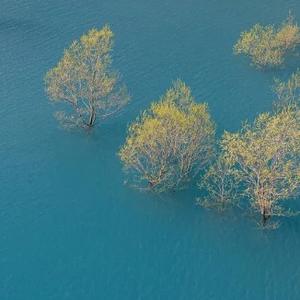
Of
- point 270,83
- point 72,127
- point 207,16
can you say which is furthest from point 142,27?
point 72,127

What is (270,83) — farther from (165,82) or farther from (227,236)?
(227,236)

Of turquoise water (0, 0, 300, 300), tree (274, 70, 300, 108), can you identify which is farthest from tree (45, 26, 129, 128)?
tree (274, 70, 300, 108)

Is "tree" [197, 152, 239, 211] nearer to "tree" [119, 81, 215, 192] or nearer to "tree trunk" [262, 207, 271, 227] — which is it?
"tree" [119, 81, 215, 192]

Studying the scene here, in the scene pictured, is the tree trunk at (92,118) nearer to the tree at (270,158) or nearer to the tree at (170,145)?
the tree at (170,145)

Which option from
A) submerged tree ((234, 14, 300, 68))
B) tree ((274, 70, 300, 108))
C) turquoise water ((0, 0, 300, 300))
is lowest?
turquoise water ((0, 0, 300, 300))

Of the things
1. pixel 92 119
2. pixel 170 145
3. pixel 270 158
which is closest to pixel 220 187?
pixel 170 145

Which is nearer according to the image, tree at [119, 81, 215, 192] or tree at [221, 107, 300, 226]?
tree at [221, 107, 300, 226]

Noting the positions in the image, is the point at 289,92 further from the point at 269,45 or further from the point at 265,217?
the point at 265,217
